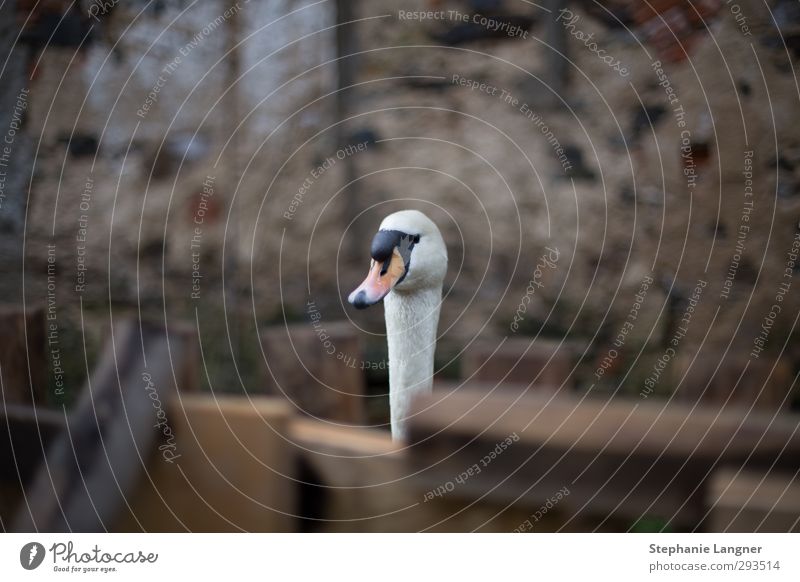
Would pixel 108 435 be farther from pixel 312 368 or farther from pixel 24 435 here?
pixel 312 368

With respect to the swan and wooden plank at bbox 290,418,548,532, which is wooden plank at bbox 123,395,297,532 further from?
the swan

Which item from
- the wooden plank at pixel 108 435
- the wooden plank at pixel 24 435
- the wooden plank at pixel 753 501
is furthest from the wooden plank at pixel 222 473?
the wooden plank at pixel 753 501

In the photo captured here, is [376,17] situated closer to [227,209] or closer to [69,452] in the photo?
[227,209]

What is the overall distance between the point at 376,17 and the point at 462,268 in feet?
1.36

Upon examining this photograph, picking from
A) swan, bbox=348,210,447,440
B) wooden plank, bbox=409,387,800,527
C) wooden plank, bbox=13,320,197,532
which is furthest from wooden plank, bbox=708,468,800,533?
wooden plank, bbox=13,320,197,532

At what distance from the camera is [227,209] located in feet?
6.20

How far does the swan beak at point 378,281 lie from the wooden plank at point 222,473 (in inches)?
10.1

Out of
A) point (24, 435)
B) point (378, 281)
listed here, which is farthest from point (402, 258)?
point (24, 435)

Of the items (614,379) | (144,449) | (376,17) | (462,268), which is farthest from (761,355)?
(144,449)

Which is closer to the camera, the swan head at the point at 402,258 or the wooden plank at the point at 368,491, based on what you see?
the swan head at the point at 402,258

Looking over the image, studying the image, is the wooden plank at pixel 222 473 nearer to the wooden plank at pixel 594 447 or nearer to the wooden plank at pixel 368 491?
the wooden plank at pixel 368 491

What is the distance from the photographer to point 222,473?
1856mm

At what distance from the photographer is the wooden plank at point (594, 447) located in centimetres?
183
